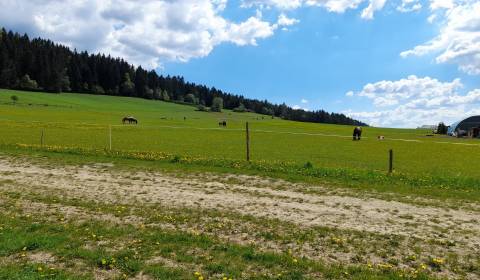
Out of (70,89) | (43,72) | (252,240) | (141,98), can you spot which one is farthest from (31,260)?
(141,98)

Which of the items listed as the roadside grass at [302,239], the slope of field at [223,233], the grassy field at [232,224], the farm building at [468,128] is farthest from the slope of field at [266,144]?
the farm building at [468,128]

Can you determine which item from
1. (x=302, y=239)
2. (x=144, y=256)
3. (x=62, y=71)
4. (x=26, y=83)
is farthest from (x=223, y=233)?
(x=62, y=71)

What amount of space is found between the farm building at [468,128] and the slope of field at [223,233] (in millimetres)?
88425

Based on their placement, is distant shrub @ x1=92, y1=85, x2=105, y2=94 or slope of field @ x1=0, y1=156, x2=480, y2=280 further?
distant shrub @ x1=92, y1=85, x2=105, y2=94

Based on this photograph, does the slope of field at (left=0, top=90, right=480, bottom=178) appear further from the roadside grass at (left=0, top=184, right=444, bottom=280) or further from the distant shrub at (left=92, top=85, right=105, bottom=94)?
the distant shrub at (left=92, top=85, right=105, bottom=94)

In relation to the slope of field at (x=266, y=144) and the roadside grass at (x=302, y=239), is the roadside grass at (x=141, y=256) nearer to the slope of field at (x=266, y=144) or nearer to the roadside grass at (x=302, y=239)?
the roadside grass at (x=302, y=239)

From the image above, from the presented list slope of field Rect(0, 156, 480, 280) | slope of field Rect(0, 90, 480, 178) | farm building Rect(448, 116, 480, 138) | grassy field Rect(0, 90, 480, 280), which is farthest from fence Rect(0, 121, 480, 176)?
farm building Rect(448, 116, 480, 138)

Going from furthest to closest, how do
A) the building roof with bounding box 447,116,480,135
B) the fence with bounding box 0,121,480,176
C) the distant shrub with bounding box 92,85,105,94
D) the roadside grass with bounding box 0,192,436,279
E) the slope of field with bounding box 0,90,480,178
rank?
the distant shrub with bounding box 92,85,105,94 < the building roof with bounding box 447,116,480,135 < the slope of field with bounding box 0,90,480,178 < the fence with bounding box 0,121,480,176 < the roadside grass with bounding box 0,192,436,279

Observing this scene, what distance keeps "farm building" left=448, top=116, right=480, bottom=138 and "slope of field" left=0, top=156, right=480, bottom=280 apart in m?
88.4

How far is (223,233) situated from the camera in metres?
9.83

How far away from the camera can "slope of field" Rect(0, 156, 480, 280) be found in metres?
7.74

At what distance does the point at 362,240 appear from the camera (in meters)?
9.58

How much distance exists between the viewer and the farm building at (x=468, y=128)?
90.1m

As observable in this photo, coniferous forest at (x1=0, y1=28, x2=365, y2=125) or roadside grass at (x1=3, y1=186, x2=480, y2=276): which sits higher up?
coniferous forest at (x1=0, y1=28, x2=365, y2=125)
